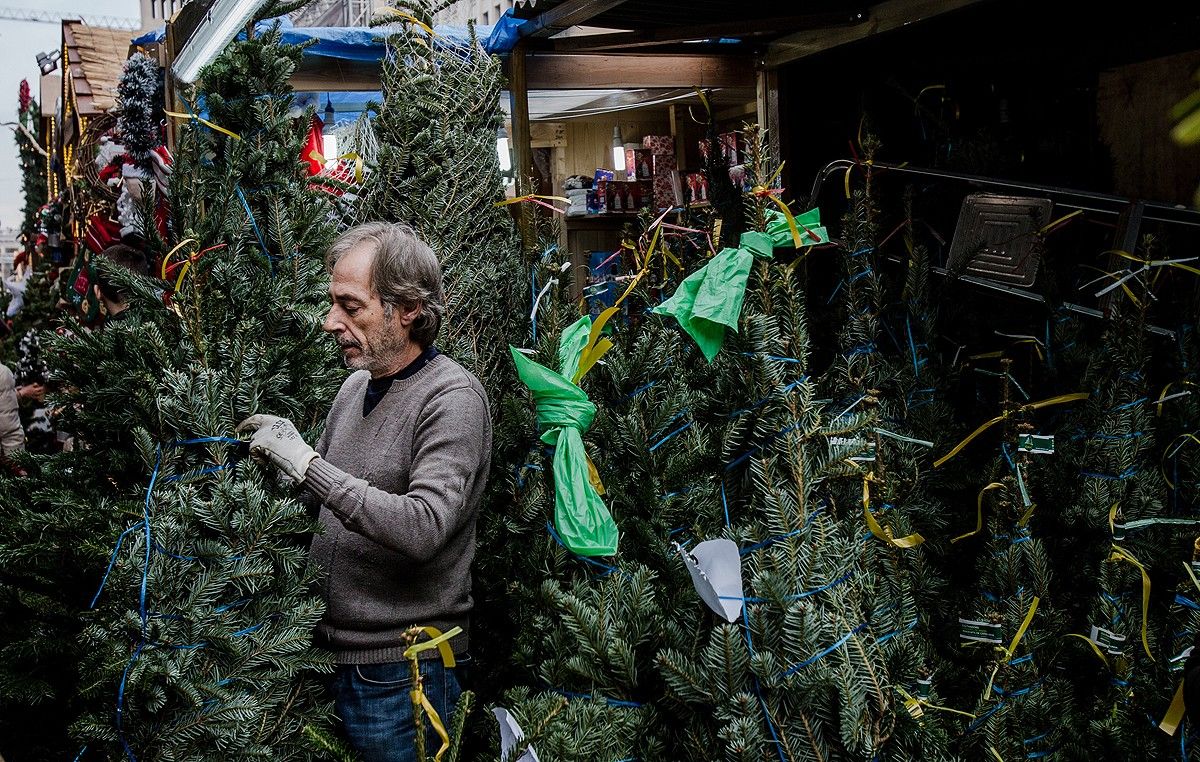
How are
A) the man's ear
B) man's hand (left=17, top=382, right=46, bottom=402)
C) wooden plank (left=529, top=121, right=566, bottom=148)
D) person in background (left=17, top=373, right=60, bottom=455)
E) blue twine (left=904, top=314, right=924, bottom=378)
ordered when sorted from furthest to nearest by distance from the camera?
wooden plank (left=529, top=121, right=566, bottom=148)
man's hand (left=17, top=382, right=46, bottom=402)
person in background (left=17, top=373, right=60, bottom=455)
blue twine (left=904, top=314, right=924, bottom=378)
the man's ear

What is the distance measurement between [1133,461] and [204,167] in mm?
2437

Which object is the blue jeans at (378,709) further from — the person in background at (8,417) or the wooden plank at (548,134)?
the wooden plank at (548,134)

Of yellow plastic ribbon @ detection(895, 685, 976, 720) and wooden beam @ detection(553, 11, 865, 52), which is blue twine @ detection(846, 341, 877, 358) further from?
wooden beam @ detection(553, 11, 865, 52)

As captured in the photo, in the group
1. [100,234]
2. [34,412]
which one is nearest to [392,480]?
[100,234]

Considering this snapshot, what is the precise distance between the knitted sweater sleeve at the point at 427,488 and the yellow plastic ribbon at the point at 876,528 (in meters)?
0.78

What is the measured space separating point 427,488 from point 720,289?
27.8 inches

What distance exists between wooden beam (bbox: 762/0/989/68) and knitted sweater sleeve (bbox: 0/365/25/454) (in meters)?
4.46

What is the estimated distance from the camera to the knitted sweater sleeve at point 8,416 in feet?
16.4

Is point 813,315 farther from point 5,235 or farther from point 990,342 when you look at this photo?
point 5,235

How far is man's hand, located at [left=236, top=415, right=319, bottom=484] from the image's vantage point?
6.07 feet

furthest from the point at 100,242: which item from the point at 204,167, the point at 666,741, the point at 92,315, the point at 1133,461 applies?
the point at 1133,461

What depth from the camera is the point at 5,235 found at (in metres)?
21.9

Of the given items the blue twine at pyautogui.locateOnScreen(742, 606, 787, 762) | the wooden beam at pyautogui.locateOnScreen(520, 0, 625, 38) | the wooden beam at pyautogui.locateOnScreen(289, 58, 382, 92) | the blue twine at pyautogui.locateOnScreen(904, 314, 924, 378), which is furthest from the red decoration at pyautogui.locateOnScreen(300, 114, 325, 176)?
the blue twine at pyautogui.locateOnScreen(742, 606, 787, 762)

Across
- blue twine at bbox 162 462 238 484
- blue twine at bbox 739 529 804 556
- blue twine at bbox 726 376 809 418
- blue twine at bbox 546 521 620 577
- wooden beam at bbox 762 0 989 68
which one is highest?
wooden beam at bbox 762 0 989 68
